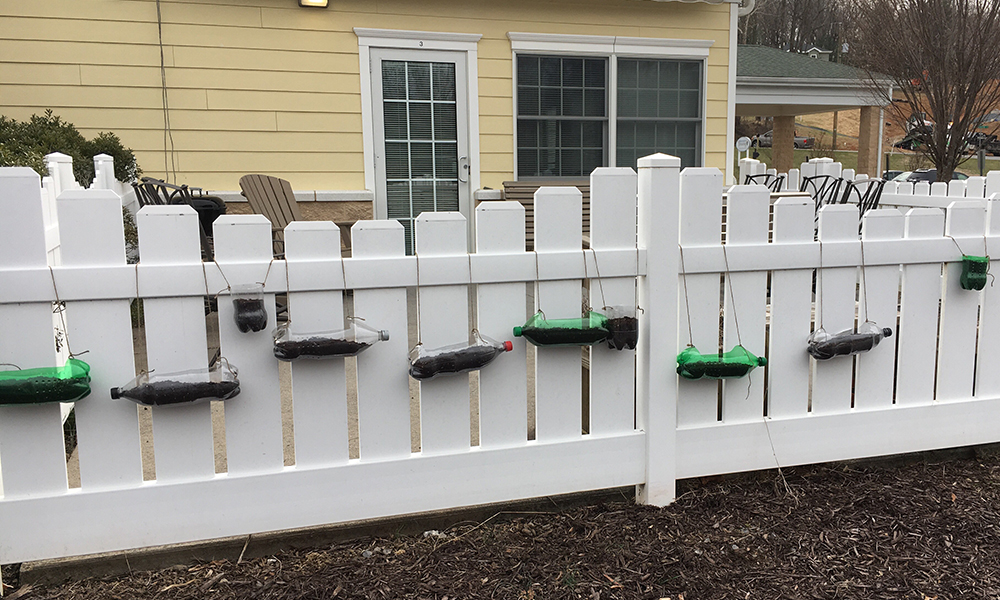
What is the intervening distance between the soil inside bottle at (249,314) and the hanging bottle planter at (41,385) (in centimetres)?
43

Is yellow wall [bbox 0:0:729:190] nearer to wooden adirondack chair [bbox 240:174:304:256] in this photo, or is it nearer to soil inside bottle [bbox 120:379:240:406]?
wooden adirondack chair [bbox 240:174:304:256]

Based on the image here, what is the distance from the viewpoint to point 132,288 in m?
2.02

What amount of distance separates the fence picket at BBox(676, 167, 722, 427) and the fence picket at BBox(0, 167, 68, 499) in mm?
1958

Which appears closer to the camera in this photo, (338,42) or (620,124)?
(338,42)

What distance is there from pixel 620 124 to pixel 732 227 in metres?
5.83

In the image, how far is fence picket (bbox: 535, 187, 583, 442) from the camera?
233 cm

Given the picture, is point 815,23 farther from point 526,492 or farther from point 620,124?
point 526,492

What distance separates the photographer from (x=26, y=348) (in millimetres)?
1975

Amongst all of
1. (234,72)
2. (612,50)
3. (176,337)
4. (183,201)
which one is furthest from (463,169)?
(176,337)

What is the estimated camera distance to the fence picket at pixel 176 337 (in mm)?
2033

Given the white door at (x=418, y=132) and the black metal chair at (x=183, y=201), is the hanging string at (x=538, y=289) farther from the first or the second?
the white door at (x=418, y=132)

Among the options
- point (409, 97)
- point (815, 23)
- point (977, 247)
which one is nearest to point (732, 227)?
point (977, 247)

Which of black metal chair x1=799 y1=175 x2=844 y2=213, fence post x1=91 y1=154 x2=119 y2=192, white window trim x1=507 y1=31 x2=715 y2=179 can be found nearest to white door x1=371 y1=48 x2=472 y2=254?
white window trim x1=507 y1=31 x2=715 y2=179

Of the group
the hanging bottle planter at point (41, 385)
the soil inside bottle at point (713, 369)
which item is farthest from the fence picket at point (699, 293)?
the hanging bottle planter at point (41, 385)
